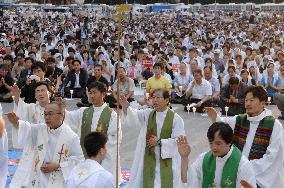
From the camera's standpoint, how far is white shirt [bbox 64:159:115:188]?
178 inches

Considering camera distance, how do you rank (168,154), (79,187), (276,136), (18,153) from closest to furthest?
(79,187) → (276,136) → (168,154) → (18,153)

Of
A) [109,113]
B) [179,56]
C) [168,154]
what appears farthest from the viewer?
[179,56]

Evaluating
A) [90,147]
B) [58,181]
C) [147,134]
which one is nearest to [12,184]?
[58,181]

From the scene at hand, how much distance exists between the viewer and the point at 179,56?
18672 millimetres

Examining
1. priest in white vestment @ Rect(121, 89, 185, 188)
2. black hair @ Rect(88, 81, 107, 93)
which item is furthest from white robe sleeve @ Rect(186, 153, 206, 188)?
black hair @ Rect(88, 81, 107, 93)

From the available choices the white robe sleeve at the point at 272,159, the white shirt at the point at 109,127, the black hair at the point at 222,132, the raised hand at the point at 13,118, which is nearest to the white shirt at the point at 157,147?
the white shirt at the point at 109,127

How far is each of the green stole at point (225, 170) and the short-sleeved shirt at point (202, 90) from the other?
8.12 metres

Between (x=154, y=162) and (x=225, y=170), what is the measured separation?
212 cm

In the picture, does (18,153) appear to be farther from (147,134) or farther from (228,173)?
(228,173)

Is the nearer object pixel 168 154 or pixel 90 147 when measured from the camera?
pixel 90 147

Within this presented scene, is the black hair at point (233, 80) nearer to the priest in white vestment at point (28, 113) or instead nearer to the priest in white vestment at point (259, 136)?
the priest in white vestment at point (28, 113)

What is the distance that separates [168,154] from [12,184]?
5.60 feet

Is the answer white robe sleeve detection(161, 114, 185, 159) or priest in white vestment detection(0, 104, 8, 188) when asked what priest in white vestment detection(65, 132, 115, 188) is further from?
white robe sleeve detection(161, 114, 185, 159)

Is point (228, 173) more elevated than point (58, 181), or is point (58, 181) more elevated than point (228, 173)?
point (228, 173)
